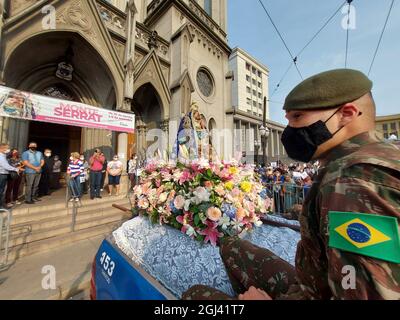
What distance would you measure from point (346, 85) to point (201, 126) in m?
2.90

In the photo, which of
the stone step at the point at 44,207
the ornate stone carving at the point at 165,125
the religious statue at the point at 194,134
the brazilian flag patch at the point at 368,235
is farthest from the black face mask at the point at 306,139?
the ornate stone carving at the point at 165,125

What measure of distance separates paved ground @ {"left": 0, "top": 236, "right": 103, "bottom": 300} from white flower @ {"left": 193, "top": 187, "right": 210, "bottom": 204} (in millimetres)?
2782

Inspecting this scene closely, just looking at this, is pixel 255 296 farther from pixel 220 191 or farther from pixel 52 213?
pixel 52 213

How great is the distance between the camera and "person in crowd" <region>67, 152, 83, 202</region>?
246 inches

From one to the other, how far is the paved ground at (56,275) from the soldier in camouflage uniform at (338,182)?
3.07 metres

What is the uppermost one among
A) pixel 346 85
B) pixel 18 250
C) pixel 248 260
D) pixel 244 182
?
pixel 346 85

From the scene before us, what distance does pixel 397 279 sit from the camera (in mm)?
643

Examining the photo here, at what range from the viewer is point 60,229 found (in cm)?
482

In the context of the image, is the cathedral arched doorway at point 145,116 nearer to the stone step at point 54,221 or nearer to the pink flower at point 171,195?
the stone step at point 54,221

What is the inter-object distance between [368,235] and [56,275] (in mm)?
4516

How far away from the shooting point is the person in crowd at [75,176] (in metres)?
6.25

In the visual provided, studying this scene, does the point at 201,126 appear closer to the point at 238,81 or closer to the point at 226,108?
the point at 226,108

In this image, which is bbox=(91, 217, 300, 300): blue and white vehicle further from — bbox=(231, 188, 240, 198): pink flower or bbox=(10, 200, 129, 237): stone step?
bbox=(10, 200, 129, 237): stone step
